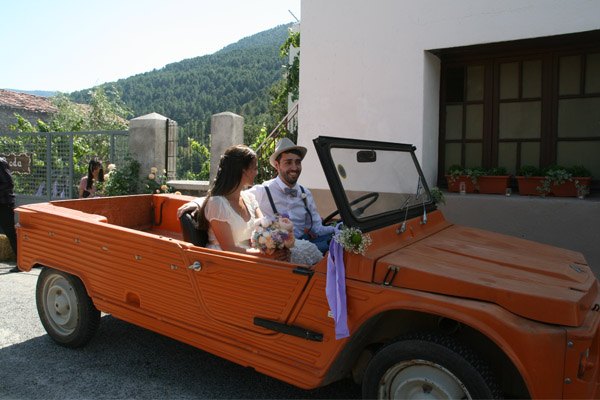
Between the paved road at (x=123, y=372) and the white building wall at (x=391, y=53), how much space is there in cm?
356

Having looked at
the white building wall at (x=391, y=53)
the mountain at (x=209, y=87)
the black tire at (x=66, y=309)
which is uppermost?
the mountain at (x=209, y=87)

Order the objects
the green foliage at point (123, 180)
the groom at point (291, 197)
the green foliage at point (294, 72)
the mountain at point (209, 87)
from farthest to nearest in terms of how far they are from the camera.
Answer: the mountain at point (209, 87)
the green foliage at point (294, 72)
the green foliage at point (123, 180)
the groom at point (291, 197)

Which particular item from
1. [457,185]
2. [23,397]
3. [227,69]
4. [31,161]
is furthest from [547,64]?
[227,69]

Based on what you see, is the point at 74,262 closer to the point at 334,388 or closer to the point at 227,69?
the point at 334,388

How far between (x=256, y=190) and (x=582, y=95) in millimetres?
4047

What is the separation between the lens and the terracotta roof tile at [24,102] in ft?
82.8

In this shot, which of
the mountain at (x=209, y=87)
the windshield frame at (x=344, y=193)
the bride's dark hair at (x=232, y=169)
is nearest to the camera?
the windshield frame at (x=344, y=193)

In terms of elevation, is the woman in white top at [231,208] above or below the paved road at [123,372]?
above

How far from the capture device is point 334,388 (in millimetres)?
3342

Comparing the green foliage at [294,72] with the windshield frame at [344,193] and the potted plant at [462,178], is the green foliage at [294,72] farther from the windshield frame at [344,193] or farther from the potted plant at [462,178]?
the windshield frame at [344,193]

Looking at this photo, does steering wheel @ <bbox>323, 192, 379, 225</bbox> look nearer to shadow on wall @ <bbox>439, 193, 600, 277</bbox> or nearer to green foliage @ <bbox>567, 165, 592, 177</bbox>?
shadow on wall @ <bbox>439, 193, 600, 277</bbox>

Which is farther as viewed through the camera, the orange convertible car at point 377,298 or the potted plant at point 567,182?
the potted plant at point 567,182

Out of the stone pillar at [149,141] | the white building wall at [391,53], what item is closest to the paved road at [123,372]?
the white building wall at [391,53]

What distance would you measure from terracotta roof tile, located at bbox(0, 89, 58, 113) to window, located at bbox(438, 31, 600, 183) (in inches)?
971
